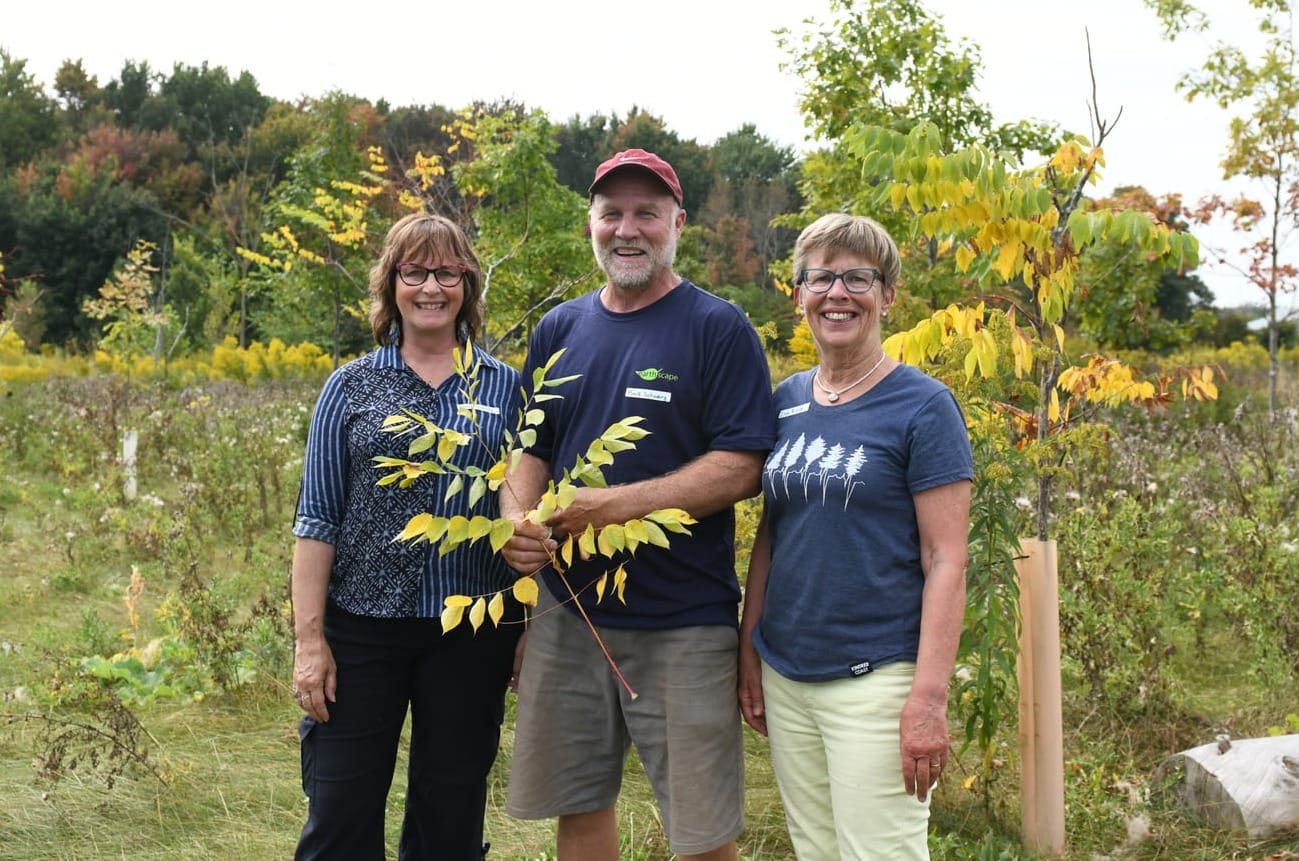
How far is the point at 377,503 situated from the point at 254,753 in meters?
2.20

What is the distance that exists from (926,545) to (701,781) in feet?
2.62

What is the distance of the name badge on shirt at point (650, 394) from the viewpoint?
2.56 m

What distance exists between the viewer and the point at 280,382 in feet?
53.6

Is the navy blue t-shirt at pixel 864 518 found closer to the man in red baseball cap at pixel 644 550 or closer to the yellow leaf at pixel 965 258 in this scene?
the man in red baseball cap at pixel 644 550

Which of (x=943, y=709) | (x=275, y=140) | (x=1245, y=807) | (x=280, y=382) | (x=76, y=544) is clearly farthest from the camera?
(x=275, y=140)

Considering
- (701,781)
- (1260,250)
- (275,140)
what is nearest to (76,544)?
(701,781)

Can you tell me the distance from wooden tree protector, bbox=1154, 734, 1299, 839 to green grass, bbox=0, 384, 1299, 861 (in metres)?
0.07

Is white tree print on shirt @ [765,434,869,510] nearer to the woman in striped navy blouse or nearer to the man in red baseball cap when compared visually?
the man in red baseball cap

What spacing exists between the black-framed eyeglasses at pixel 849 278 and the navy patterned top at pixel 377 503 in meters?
0.87

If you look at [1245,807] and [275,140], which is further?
[275,140]

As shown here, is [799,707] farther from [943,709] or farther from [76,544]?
[76,544]

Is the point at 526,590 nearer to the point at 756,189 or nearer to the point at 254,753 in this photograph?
the point at 254,753

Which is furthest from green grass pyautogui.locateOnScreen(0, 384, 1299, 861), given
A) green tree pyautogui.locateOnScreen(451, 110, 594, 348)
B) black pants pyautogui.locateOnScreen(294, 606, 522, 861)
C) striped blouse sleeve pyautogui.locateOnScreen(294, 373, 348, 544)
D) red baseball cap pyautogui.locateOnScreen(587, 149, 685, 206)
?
green tree pyautogui.locateOnScreen(451, 110, 594, 348)

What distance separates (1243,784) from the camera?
3.58 metres
